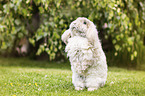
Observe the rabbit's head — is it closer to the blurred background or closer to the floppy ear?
the floppy ear

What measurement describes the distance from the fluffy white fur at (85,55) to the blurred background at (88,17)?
57.6 inches

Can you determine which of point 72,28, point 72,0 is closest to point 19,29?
point 72,0

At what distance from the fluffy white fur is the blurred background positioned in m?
1.46

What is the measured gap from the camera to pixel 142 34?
585 cm

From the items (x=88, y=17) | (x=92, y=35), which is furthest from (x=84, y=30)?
(x=88, y=17)

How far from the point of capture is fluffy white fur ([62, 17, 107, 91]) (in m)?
2.75

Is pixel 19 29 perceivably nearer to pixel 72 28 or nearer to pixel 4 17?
pixel 4 17

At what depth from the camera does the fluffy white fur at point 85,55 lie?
2.75 meters

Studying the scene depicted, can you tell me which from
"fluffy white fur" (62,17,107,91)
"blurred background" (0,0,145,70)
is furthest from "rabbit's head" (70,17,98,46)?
"blurred background" (0,0,145,70)

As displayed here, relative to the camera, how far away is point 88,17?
192 inches

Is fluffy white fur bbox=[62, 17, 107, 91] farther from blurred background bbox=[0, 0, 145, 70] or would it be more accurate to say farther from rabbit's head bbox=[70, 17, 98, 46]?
blurred background bbox=[0, 0, 145, 70]

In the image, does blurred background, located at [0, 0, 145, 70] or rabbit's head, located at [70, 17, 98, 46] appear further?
blurred background, located at [0, 0, 145, 70]

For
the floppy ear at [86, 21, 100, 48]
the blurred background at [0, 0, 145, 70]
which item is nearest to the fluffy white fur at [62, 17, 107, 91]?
the floppy ear at [86, 21, 100, 48]

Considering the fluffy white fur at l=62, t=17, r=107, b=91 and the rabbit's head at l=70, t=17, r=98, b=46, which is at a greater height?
the rabbit's head at l=70, t=17, r=98, b=46
